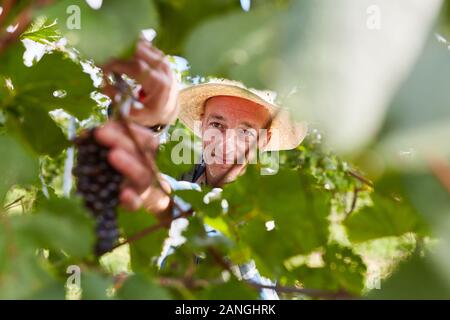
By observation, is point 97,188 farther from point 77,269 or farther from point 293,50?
point 293,50

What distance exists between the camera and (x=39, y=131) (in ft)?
2.35

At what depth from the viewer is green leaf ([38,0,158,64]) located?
0.40m

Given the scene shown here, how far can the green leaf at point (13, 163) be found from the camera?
1.81ft

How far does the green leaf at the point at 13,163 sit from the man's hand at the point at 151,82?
0.34 ft

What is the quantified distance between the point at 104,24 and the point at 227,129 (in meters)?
0.98

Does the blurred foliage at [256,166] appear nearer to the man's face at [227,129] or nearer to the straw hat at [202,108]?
the man's face at [227,129]

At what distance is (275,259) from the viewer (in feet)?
2.06

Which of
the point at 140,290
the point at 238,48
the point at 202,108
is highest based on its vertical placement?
the point at 238,48

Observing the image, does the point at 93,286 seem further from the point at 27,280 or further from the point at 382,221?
the point at 382,221

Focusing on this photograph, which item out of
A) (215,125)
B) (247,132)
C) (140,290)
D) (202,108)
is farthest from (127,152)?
(202,108)

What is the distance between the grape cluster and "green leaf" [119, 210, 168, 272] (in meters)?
0.06

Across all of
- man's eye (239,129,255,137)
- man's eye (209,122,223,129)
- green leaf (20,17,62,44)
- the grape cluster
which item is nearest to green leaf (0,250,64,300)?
the grape cluster
